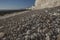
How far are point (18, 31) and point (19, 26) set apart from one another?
32.2 inches

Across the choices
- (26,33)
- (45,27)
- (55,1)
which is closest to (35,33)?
(26,33)

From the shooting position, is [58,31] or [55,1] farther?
[55,1]

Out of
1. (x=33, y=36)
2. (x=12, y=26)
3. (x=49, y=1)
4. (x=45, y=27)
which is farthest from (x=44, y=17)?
(x=49, y=1)

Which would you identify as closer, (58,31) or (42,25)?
(58,31)

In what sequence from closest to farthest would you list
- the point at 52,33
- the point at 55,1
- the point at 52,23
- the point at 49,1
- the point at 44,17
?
the point at 52,33, the point at 52,23, the point at 44,17, the point at 55,1, the point at 49,1

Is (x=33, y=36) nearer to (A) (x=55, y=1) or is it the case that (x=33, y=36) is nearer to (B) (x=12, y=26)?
(B) (x=12, y=26)

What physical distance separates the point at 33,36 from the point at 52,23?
93.9 inches

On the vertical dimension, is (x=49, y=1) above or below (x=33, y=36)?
above

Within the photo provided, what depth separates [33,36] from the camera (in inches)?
324

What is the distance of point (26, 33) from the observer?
8570 mm

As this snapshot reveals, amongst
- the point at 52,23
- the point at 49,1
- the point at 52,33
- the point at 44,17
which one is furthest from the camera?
the point at 49,1

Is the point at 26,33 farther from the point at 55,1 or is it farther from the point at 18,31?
the point at 55,1

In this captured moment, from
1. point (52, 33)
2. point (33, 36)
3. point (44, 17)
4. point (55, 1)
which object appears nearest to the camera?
point (33, 36)

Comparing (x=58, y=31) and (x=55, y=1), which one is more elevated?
(x=55, y=1)
